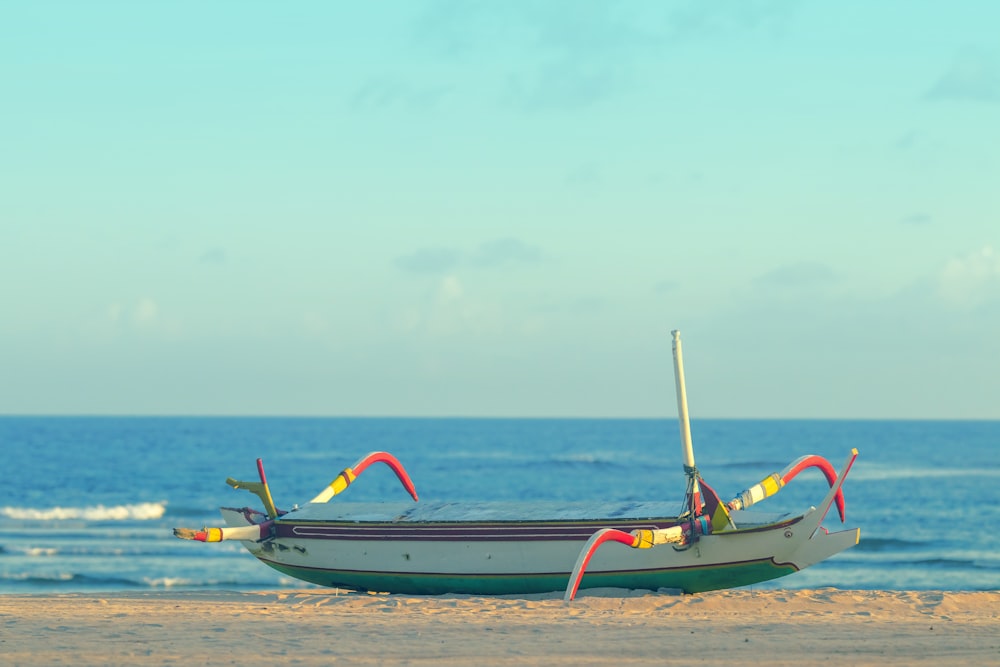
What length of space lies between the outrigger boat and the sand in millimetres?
335

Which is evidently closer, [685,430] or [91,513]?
[685,430]

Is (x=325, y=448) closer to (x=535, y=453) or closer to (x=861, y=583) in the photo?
(x=535, y=453)

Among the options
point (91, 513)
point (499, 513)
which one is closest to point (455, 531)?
point (499, 513)

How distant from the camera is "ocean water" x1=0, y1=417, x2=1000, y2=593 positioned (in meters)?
26.2

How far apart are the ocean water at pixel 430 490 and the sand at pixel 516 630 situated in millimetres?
9968

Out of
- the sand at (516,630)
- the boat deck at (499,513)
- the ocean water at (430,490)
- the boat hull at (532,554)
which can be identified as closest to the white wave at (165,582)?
the ocean water at (430,490)

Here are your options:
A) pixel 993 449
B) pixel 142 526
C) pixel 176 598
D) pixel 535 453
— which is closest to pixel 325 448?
pixel 535 453

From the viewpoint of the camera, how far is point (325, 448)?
347ft

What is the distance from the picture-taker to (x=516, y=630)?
11750mm

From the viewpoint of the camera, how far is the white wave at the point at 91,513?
40938 mm

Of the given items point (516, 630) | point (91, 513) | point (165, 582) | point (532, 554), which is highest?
point (532, 554)

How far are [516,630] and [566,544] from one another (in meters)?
2.72

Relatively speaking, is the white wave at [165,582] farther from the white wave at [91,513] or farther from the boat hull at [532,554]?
the white wave at [91,513]

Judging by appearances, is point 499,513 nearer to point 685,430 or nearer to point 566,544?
point 566,544
